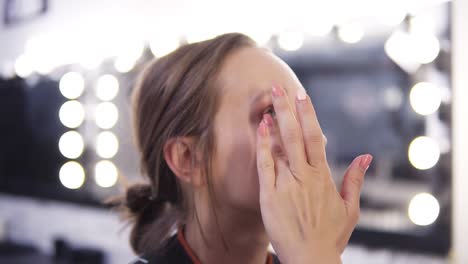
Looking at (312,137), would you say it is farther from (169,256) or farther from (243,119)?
(169,256)

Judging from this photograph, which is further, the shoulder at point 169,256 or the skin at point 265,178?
the shoulder at point 169,256

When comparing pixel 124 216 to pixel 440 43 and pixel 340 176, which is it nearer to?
pixel 340 176

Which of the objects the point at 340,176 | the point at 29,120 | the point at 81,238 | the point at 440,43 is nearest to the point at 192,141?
the point at 340,176

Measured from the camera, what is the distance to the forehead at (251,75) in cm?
52

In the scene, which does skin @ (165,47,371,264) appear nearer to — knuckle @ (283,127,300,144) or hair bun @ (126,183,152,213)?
knuckle @ (283,127,300,144)

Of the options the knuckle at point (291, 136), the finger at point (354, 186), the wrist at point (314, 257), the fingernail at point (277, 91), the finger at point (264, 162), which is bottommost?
the wrist at point (314, 257)

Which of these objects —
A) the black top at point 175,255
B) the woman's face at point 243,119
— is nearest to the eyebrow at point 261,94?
the woman's face at point 243,119

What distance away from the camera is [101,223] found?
4.09 feet

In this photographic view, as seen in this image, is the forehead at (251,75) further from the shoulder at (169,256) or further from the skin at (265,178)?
the shoulder at (169,256)

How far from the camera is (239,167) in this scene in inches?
20.4

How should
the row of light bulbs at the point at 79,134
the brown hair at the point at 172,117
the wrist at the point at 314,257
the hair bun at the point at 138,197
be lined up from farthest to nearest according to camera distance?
the row of light bulbs at the point at 79,134
the hair bun at the point at 138,197
the brown hair at the point at 172,117
the wrist at the point at 314,257

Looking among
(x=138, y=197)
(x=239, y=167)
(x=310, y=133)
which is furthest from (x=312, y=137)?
(x=138, y=197)

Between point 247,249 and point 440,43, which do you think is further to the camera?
point 440,43

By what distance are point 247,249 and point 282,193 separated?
182 mm
